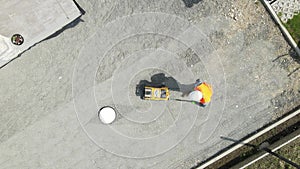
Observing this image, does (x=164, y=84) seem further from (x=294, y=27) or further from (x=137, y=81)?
(x=294, y=27)

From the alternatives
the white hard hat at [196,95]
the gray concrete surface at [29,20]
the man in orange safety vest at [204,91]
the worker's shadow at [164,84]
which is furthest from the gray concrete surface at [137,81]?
the gray concrete surface at [29,20]

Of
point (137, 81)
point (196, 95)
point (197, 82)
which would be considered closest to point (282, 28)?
point (197, 82)

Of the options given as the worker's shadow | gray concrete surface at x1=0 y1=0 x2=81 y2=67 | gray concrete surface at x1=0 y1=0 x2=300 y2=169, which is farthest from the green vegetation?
gray concrete surface at x1=0 y1=0 x2=81 y2=67

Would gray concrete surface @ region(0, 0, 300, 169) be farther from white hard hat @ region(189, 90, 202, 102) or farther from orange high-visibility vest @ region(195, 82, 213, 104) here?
white hard hat @ region(189, 90, 202, 102)

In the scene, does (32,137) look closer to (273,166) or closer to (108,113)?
(108,113)

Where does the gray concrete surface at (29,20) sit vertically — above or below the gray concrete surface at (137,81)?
above

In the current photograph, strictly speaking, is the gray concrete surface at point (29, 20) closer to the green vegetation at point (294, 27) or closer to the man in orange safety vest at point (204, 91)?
the man in orange safety vest at point (204, 91)
